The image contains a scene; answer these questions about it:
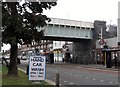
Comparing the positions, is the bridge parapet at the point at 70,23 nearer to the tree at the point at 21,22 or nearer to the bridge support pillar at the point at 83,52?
the bridge support pillar at the point at 83,52

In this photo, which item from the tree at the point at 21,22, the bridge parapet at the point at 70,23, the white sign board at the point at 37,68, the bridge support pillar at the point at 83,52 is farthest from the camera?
the bridge support pillar at the point at 83,52

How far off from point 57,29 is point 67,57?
2544 cm

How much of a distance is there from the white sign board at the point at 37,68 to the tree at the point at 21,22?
789cm

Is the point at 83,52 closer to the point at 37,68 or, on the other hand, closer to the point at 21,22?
the point at 21,22

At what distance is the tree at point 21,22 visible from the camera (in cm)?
2419

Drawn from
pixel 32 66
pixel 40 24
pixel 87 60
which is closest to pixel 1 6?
pixel 40 24

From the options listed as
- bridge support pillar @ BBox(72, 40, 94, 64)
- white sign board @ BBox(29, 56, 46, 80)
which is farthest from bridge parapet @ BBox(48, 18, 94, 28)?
white sign board @ BBox(29, 56, 46, 80)

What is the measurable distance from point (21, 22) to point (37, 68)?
8.63 metres

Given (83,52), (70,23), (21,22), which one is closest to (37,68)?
(21,22)

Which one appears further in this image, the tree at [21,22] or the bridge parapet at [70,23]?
the bridge parapet at [70,23]

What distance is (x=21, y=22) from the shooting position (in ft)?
80.5

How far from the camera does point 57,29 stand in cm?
6888

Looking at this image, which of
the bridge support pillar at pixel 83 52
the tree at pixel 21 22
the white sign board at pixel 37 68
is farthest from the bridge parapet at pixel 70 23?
the white sign board at pixel 37 68

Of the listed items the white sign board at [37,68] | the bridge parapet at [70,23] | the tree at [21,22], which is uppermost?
the bridge parapet at [70,23]
